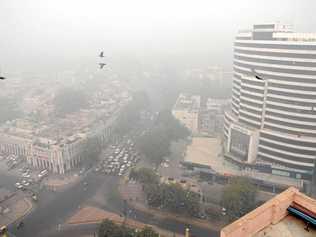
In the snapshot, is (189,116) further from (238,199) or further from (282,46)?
(238,199)

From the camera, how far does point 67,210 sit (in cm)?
5859

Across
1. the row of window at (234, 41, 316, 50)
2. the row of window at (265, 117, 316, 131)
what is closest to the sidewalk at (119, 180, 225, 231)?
the row of window at (265, 117, 316, 131)

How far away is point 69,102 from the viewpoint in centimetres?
12094

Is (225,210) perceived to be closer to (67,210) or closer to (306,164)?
(306,164)

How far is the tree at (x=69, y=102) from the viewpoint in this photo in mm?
116206

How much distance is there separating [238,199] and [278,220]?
42.2 metres

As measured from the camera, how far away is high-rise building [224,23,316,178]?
61.0 meters

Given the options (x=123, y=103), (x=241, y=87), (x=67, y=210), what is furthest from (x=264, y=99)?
(x=123, y=103)

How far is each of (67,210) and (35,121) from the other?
46.2m

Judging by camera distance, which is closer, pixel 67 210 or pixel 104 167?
pixel 67 210

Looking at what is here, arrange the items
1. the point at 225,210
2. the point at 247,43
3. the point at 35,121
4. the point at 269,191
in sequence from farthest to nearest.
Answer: the point at 35,121 → the point at 247,43 → the point at 269,191 → the point at 225,210

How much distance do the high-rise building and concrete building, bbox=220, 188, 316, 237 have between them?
172 ft

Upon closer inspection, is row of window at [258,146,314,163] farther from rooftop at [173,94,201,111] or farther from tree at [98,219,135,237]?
tree at [98,219,135,237]

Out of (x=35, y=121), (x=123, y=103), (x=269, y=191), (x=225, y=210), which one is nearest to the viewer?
(x=225, y=210)
